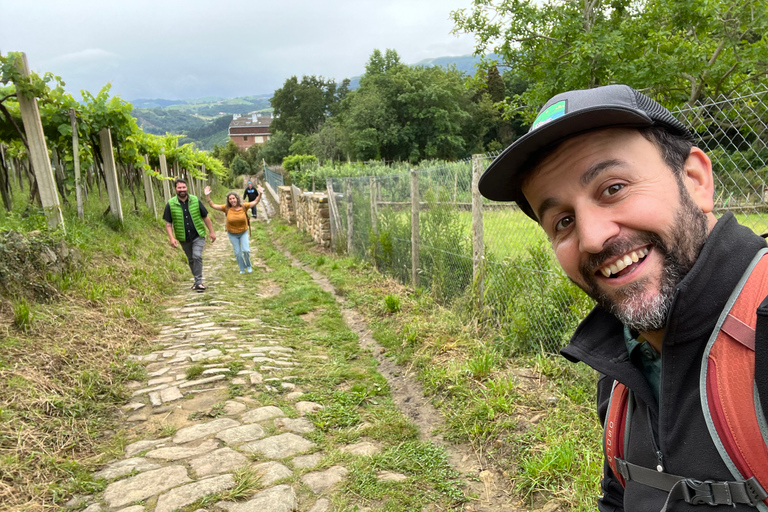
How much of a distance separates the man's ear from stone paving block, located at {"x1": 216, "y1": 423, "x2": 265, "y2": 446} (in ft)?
11.1

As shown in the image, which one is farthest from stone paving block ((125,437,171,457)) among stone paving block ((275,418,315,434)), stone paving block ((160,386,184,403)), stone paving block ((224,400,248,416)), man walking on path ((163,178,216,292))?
man walking on path ((163,178,216,292))

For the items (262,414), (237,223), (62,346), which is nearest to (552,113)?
(262,414)

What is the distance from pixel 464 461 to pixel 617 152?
9.37 ft

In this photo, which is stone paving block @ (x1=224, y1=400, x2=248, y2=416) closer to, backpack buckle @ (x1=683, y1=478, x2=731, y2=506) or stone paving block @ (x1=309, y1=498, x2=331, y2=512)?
stone paving block @ (x1=309, y1=498, x2=331, y2=512)

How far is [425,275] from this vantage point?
6.89 m

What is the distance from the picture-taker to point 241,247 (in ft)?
32.4

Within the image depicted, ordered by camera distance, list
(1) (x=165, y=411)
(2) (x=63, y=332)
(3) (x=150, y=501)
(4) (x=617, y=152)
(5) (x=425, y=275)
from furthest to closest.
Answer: (5) (x=425, y=275) < (2) (x=63, y=332) < (1) (x=165, y=411) < (3) (x=150, y=501) < (4) (x=617, y=152)

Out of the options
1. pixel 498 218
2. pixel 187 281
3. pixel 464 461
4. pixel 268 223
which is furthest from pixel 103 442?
pixel 268 223

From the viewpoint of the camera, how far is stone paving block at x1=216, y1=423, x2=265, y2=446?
345cm

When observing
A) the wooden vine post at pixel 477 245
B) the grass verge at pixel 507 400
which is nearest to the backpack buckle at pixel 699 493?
the grass verge at pixel 507 400

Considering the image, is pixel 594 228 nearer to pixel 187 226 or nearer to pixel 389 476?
pixel 389 476

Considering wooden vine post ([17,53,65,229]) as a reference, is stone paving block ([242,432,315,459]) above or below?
below

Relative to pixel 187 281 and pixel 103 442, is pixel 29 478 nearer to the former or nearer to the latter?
pixel 103 442

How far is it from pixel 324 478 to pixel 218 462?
769 millimetres
